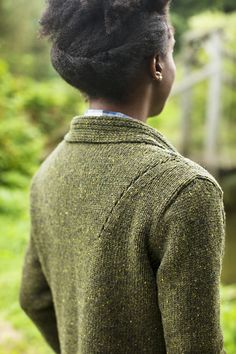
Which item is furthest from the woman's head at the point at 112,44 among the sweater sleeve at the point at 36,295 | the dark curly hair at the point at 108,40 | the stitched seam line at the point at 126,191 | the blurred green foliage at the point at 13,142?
the blurred green foliage at the point at 13,142

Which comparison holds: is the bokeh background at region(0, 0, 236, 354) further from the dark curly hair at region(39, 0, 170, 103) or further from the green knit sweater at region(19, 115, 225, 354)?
the dark curly hair at region(39, 0, 170, 103)

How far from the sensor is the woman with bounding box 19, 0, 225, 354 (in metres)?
1.12

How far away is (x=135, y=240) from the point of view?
114cm

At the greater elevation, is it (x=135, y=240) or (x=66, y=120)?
(x=135, y=240)

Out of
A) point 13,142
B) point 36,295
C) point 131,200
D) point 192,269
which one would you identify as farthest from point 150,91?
point 13,142

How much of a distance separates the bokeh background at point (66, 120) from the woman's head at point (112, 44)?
2.26 m

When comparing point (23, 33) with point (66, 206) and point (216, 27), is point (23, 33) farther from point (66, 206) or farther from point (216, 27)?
point (66, 206)

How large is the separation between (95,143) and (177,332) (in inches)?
18.3

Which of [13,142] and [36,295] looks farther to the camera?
[13,142]

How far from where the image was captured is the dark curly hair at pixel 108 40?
1163mm

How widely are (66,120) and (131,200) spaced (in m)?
9.16

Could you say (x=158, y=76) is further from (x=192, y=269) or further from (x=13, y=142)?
(x=13, y=142)

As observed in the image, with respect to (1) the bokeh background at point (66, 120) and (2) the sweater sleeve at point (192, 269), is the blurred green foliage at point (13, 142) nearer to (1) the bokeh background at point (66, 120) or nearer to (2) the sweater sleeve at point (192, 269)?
(1) the bokeh background at point (66, 120)

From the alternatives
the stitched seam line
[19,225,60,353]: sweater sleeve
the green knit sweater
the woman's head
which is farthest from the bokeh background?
the woman's head
